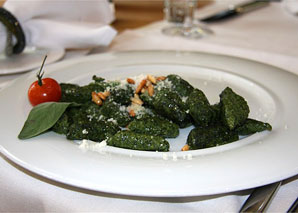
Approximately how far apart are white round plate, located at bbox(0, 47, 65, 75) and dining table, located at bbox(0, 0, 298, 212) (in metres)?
0.04

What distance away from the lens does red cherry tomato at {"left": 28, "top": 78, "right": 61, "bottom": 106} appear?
1.06 m

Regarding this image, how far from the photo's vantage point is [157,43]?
199 centimetres

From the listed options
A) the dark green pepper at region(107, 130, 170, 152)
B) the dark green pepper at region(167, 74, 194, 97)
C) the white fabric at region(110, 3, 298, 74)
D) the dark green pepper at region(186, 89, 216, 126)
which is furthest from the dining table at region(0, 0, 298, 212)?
the dark green pepper at region(167, 74, 194, 97)

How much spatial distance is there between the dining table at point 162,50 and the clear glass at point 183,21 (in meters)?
0.06

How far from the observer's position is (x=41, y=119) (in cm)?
90

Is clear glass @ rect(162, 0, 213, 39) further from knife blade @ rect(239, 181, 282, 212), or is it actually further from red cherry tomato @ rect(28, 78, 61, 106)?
knife blade @ rect(239, 181, 282, 212)

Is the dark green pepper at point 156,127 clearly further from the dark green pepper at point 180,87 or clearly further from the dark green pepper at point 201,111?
the dark green pepper at point 180,87

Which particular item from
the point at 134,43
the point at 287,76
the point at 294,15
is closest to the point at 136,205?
the point at 287,76

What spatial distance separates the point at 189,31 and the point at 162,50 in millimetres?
573

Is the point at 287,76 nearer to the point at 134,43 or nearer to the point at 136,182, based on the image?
the point at 136,182

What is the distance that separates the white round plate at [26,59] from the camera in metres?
1.42

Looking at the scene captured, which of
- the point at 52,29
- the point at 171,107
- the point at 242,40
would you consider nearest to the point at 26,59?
the point at 52,29

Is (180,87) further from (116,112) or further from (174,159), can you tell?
(174,159)

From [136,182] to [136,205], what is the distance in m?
0.09
